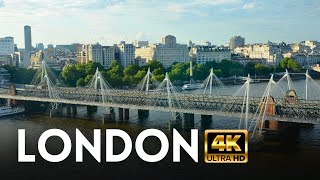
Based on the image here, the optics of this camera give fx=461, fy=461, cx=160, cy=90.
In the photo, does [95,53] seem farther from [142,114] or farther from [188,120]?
[188,120]

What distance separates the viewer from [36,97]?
2775cm

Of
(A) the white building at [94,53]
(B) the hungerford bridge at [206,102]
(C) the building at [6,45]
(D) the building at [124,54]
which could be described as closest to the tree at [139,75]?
(B) the hungerford bridge at [206,102]

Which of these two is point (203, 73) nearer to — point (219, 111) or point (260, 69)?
point (260, 69)

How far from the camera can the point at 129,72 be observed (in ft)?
146

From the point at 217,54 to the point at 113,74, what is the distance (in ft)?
92.6


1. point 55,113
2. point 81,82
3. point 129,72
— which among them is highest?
point 129,72

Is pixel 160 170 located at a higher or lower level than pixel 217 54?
lower

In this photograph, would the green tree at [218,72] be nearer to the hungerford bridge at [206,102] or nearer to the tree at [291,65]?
the tree at [291,65]

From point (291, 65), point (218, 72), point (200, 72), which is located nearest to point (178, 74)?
point (200, 72)

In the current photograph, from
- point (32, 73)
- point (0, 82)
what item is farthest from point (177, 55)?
point (0, 82)

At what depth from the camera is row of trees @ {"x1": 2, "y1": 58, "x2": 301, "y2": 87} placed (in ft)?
134

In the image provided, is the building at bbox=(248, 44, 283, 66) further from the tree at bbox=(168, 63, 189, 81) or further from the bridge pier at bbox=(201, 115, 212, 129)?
the bridge pier at bbox=(201, 115, 212, 129)

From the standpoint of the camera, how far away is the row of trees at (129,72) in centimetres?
4084

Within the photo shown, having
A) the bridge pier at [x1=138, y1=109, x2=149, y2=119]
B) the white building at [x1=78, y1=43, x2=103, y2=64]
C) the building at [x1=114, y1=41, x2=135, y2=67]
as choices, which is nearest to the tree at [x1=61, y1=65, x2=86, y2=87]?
the white building at [x1=78, y1=43, x2=103, y2=64]
